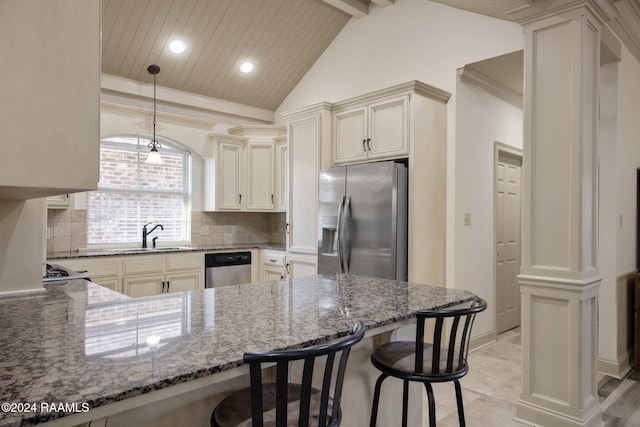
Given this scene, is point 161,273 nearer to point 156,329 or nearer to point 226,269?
point 226,269

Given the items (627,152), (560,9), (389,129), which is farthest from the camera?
(389,129)

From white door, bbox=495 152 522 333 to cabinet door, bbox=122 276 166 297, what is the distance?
359cm

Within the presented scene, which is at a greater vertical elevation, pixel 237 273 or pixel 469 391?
pixel 237 273

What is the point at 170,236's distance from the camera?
5086 mm

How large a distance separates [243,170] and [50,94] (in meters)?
4.29

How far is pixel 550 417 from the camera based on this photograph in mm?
2338

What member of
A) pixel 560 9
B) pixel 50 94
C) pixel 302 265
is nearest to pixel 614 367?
pixel 560 9

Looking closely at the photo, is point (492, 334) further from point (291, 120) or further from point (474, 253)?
point (291, 120)

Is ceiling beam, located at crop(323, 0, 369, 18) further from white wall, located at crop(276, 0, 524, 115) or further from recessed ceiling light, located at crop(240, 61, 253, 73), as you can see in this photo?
recessed ceiling light, located at crop(240, 61, 253, 73)

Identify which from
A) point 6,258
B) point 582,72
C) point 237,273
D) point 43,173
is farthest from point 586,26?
point 237,273

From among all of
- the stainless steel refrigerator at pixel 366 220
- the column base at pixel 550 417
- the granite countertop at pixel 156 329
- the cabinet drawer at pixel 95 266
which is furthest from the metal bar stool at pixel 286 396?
the cabinet drawer at pixel 95 266

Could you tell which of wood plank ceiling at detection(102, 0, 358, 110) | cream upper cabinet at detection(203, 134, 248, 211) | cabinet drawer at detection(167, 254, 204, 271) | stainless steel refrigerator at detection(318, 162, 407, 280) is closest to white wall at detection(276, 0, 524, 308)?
Result: wood plank ceiling at detection(102, 0, 358, 110)

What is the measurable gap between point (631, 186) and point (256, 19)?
4035mm

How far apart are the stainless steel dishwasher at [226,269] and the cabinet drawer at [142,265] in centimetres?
52
